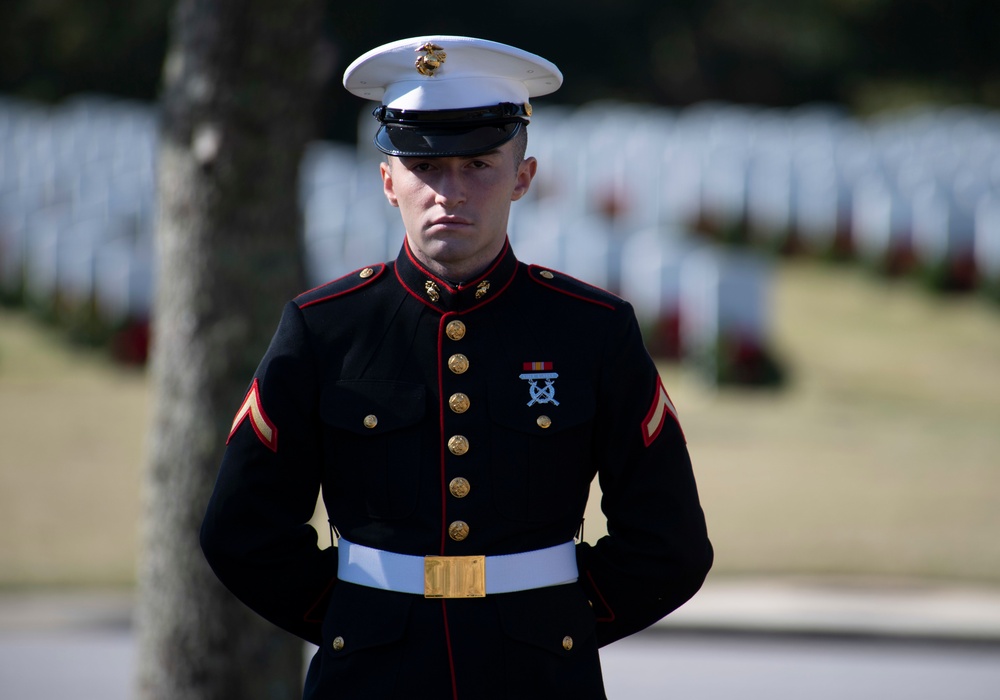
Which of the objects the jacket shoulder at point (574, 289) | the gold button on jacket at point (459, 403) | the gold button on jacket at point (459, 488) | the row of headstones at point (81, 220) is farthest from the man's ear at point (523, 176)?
the row of headstones at point (81, 220)

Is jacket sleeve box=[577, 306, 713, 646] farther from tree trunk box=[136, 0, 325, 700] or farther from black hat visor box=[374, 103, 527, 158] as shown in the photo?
tree trunk box=[136, 0, 325, 700]

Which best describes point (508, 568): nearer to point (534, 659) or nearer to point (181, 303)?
point (534, 659)

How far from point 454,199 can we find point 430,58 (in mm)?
289

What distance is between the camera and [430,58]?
2299 mm

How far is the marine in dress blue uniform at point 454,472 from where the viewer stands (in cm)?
222

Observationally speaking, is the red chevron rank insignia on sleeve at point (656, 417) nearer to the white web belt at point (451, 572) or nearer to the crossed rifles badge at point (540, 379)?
the crossed rifles badge at point (540, 379)

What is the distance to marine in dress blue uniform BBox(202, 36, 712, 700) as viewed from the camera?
2219mm

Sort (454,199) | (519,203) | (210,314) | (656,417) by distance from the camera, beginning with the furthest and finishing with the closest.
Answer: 1. (519,203)
2. (210,314)
3. (656,417)
4. (454,199)

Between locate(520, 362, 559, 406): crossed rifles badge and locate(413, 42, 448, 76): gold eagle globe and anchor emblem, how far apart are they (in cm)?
55

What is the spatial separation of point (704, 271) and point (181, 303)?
815 centimetres

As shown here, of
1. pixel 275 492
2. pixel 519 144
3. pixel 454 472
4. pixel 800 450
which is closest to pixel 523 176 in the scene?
pixel 519 144

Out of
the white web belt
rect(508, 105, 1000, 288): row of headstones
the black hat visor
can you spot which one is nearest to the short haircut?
the black hat visor

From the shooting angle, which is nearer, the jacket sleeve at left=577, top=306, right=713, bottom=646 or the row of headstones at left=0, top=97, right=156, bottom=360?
the jacket sleeve at left=577, top=306, right=713, bottom=646

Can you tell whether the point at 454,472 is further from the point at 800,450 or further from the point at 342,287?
the point at 800,450
